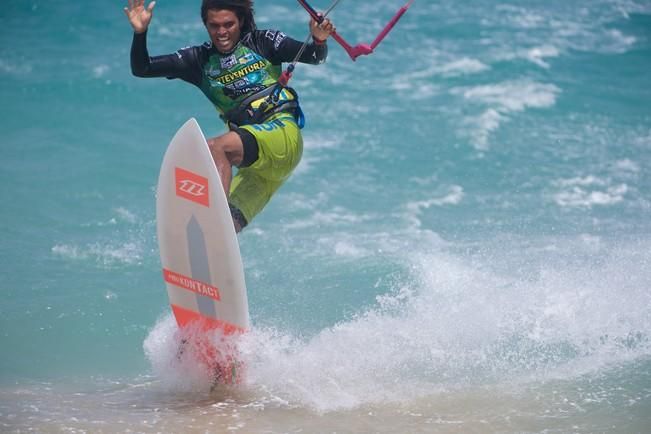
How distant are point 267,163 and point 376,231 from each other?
271cm

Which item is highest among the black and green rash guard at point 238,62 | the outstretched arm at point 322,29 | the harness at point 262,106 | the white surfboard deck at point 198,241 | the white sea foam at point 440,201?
the outstretched arm at point 322,29

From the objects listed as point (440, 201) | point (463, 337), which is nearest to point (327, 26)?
point (463, 337)

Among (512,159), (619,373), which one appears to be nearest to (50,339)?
(619,373)

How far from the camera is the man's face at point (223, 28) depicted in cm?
543

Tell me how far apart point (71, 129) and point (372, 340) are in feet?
17.6

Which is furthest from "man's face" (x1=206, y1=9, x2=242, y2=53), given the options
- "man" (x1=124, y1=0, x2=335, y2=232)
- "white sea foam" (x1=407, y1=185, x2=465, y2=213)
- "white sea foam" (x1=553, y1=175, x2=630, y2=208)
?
"white sea foam" (x1=553, y1=175, x2=630, y2=208)

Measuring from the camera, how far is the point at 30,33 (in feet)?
40.5

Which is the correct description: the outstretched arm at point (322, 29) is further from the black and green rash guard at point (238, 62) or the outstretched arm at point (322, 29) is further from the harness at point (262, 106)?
the harness at point (262, 106)

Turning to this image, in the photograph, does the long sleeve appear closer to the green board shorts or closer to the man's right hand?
the man's right hand

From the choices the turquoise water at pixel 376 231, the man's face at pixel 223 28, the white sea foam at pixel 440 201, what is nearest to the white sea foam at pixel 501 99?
the turquoise water at pixel 376 231

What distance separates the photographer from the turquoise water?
5270 mm

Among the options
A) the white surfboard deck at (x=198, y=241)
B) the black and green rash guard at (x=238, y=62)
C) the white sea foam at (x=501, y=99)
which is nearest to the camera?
the white surfboard deck at (x=198, y=241)

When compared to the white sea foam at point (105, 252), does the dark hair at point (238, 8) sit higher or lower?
higher

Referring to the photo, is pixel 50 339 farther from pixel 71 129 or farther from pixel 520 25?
pixel 520 25
